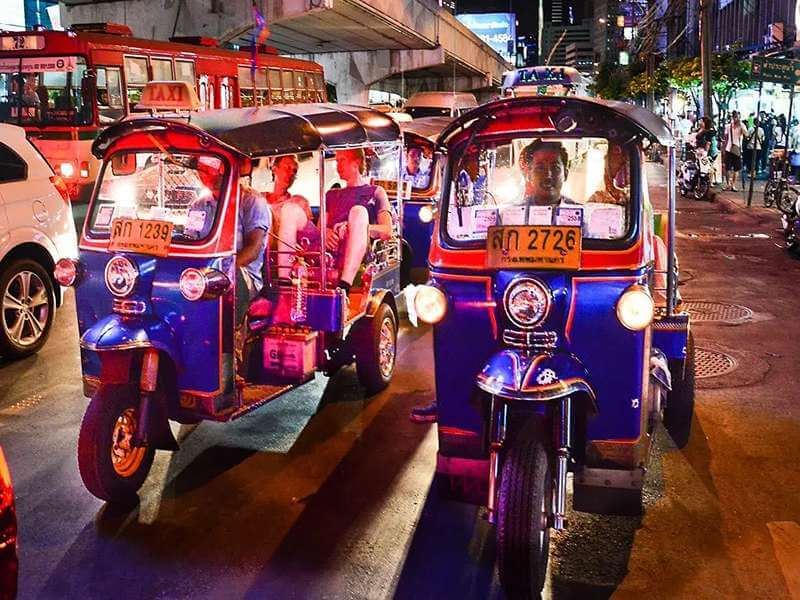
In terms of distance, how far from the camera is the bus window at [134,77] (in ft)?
55.5

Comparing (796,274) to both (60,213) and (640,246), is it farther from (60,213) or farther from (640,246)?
(60,213)

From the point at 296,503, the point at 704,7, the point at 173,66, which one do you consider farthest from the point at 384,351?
the point at 704,7

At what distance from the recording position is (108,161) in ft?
18.9

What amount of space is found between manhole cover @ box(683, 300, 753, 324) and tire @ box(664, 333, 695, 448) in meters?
3.71

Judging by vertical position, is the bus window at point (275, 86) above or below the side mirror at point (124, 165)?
above

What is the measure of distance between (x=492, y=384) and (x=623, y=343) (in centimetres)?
76

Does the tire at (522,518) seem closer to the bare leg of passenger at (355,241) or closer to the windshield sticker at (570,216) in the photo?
the windshield sticker at (570,216)

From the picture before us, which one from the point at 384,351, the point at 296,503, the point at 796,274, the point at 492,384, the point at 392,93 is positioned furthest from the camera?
the point at 392,93

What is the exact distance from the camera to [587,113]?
4.37 m

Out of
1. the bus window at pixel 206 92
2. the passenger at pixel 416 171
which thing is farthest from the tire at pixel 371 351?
the bus window at pixel 206 92

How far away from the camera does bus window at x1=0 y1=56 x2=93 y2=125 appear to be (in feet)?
53.0

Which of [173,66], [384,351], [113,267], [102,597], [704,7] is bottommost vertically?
[102,597]

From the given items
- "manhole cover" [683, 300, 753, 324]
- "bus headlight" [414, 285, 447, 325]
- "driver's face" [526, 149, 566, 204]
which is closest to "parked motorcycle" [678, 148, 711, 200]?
"manhole cover" [683, 300, 753, 324]

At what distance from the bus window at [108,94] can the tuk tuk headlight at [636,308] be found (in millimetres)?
14318
